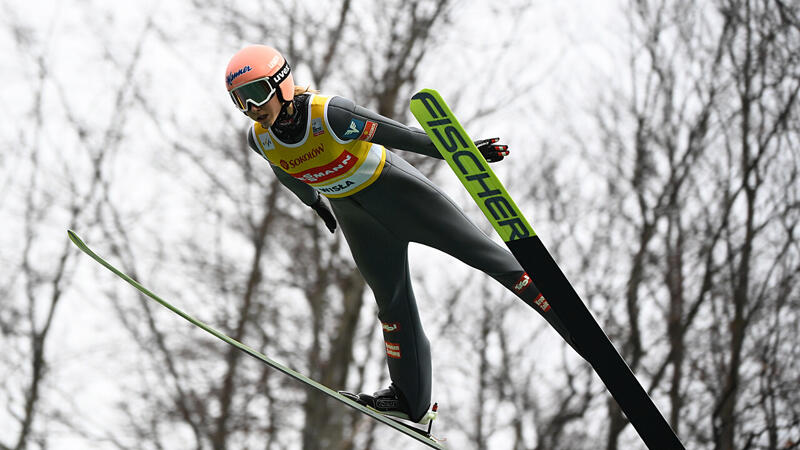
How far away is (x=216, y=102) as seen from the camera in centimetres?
1166

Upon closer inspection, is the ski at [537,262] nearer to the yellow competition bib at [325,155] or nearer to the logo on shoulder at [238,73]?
the yellow competition bib at [325,155]

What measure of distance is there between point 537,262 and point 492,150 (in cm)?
49

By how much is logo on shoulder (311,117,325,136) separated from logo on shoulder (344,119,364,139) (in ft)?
0.29

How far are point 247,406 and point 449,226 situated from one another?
359 inches

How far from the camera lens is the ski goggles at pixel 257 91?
9.58 feet

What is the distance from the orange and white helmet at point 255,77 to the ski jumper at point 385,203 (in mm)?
146

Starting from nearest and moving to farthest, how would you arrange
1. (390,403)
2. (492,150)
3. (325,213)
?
(492,150)
(325,213)
(390,403)

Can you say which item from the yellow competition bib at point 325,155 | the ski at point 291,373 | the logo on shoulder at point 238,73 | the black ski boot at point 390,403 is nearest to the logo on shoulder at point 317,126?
the yellow competition bib at point 325,155

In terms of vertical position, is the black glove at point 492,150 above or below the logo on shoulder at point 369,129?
below

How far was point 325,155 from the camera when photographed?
312 cm

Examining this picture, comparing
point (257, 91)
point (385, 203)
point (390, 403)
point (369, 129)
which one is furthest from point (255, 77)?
point (390, 403)

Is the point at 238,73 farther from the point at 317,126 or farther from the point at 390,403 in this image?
the point at 390,403

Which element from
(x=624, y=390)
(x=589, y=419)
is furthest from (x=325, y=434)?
(x=624, y=390)

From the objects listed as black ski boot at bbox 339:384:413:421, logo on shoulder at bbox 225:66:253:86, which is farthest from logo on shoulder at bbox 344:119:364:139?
black ski boot at bbox 339:384:413:421
